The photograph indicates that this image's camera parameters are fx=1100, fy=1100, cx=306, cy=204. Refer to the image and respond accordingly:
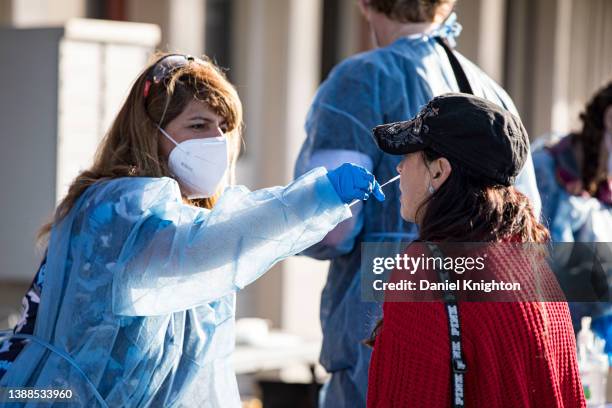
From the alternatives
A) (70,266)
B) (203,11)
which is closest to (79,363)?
(70,266)

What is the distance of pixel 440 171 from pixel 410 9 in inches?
37.1

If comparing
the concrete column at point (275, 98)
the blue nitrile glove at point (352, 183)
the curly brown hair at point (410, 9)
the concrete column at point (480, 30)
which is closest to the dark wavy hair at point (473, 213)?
the blue nitrile glove at point (352, 183)

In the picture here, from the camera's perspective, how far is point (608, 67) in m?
13.8

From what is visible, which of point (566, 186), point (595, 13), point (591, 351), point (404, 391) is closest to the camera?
point (404, 391)

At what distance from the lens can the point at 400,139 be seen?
2.12 meters

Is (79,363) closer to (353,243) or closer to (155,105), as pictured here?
(155,105)

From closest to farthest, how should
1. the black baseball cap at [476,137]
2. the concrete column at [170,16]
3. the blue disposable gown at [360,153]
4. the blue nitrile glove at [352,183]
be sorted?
the black baseball cap at [476,137] → the blue nitrile glove at [352,183] → the blue disposable gown at [360,153] → the concrete column at [170,16]

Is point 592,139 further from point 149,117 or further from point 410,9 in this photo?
point 149,117

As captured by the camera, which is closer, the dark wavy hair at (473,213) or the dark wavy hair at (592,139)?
the dark wavy hair at (473,213)

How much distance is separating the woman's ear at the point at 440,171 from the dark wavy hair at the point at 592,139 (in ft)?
6.59

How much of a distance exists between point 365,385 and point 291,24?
5.66 metres

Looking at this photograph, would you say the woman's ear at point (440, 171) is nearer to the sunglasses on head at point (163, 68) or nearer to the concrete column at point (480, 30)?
the sunglasses on head at point (163, 68)

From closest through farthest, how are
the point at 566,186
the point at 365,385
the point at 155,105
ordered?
the point at 155,105
the point at 365,385
the point at 566,186

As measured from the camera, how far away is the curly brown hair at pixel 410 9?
2879 millimetres
